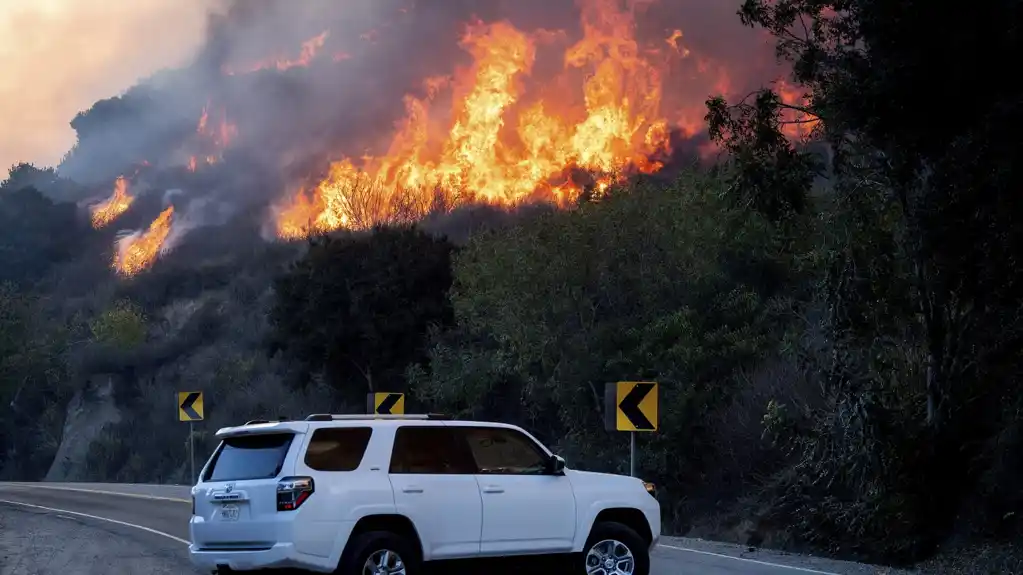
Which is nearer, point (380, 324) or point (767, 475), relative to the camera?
point (767, 475)

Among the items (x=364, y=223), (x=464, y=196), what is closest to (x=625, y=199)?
(x=464, y=196)

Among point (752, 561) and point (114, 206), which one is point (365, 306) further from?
point (114, 206)

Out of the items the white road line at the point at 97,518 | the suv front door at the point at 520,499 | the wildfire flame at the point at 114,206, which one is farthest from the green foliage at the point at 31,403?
the suv front door at the point at 520,499

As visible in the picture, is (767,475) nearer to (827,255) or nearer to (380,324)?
(827,255)

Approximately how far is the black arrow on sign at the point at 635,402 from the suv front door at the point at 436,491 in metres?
7.91

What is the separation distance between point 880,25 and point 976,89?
1.45 meters

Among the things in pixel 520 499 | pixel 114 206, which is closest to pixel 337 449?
pixel 520 499

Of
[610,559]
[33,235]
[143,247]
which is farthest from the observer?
[33,235]

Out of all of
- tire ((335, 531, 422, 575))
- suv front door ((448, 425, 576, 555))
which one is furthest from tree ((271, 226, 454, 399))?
tire ((335, 531, 422, 575))

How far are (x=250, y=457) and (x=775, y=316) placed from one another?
1926 centimetres

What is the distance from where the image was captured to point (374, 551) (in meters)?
12.2

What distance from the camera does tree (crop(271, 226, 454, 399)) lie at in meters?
44.6

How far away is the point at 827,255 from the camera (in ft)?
62.4

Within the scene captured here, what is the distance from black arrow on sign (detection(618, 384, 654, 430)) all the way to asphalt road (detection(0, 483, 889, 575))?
210 cm
